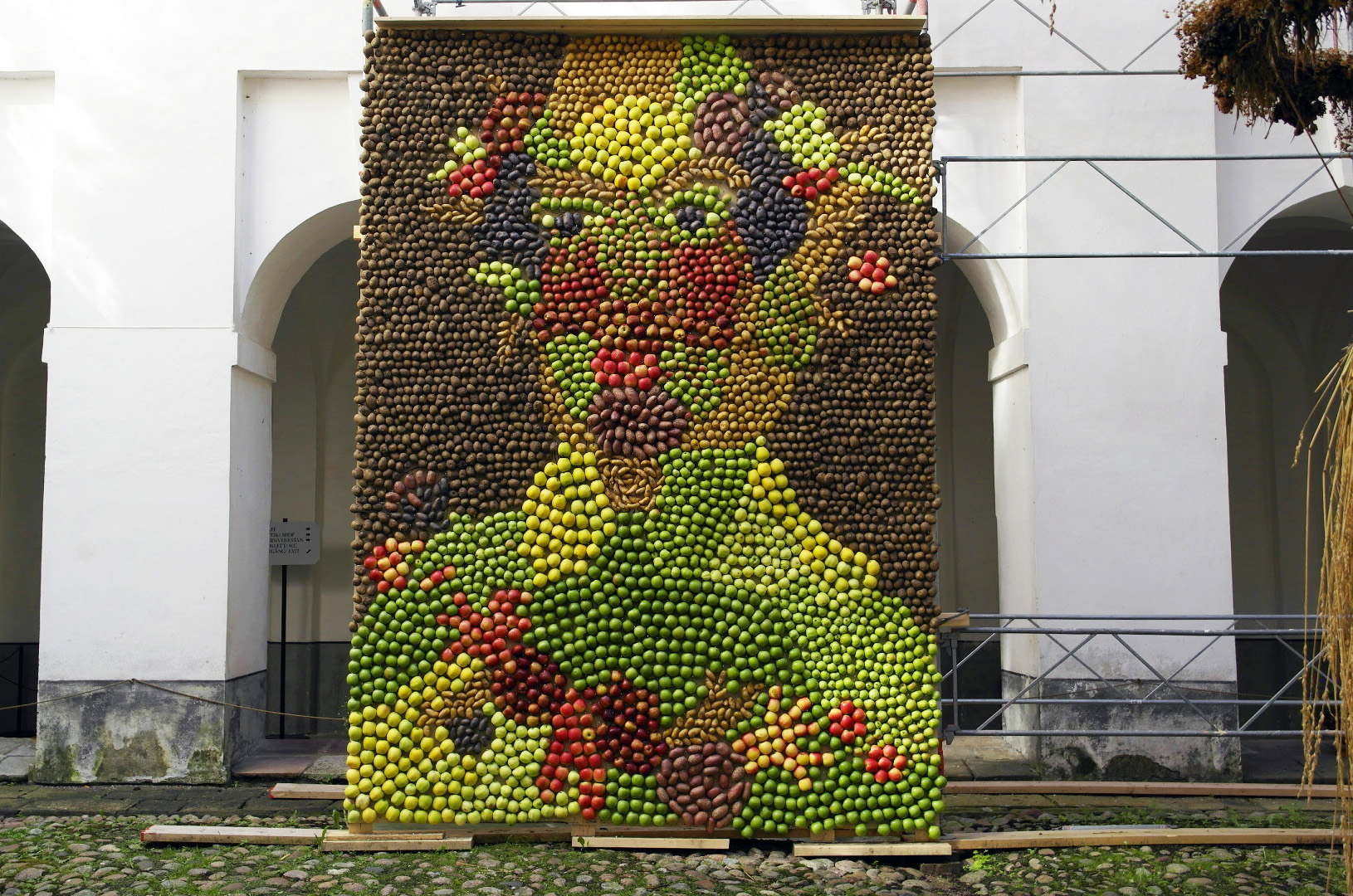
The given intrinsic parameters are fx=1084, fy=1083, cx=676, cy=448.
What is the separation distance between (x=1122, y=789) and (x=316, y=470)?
6952 millimetres

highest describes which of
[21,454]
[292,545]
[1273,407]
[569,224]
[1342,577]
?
[569,224]

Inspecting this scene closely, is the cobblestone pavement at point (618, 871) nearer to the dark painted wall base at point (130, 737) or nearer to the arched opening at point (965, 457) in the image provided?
the dark painted wall base at point (130, 737)

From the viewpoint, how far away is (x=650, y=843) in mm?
5305

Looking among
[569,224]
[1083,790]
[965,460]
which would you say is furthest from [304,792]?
[965,460]

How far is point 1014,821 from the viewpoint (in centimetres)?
616

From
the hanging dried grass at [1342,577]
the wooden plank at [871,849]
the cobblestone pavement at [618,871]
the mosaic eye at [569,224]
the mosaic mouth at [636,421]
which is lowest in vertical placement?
the cobblestone pavement at [618,871]

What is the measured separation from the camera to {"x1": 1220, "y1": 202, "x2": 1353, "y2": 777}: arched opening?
32.9ft

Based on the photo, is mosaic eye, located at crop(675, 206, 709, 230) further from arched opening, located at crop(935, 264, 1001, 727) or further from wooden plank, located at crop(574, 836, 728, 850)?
arched opening, located at crop(935, 264, 1001, 727)

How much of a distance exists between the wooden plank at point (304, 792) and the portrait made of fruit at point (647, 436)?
151cm

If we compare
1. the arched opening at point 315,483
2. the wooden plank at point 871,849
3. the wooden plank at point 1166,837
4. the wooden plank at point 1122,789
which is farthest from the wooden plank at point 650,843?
the arched opening at point 315,483

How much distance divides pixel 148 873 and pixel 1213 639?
6.33m

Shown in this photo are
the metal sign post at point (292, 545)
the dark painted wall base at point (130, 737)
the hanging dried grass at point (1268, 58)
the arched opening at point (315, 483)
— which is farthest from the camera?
the arched opening at point (315, 483)

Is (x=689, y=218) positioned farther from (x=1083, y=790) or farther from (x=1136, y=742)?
(x=1136, y=742)

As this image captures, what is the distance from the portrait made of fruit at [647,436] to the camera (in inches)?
209
